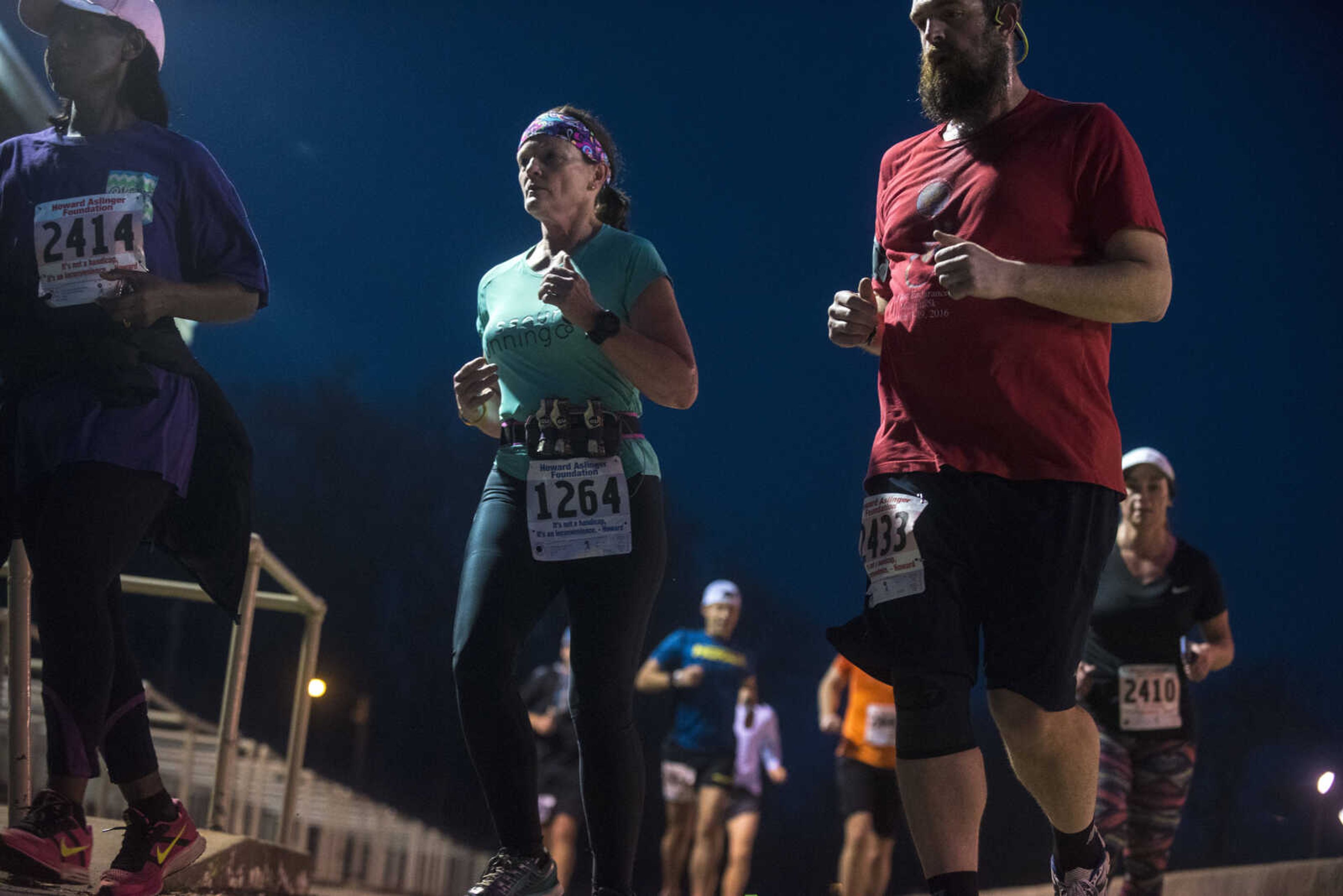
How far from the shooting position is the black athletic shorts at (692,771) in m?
5.77

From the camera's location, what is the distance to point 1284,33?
655cm

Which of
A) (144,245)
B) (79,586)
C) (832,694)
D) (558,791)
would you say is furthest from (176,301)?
(832,694)

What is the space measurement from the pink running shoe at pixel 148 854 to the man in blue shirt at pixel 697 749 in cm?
372

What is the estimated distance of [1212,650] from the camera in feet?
12.4

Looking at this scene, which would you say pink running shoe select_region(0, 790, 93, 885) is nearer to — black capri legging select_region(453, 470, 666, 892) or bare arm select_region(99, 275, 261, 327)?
black capri legging select_region(453, 470, 666, 892)

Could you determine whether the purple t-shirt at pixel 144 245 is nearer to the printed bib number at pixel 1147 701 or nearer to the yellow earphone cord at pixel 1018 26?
the yellow earphone cord at pixel 1018 26

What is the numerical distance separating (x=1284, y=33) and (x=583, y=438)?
6042mm

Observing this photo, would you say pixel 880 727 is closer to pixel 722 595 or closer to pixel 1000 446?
pixel 722 595

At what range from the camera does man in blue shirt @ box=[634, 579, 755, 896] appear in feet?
18.9

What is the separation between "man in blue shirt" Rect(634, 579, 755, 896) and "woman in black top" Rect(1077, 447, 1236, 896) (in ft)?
7.87

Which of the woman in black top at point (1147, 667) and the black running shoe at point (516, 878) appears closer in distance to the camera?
the black running shoe at point (516, 878)

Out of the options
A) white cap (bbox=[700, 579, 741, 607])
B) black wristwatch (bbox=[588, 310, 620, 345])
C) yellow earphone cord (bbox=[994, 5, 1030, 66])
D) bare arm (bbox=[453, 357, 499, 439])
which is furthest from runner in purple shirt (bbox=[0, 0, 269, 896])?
white cap (bbox=[700, 579, 741, 607])

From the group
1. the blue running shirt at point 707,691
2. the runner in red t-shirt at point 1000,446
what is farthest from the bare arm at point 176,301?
the blue running shirt at point 707,691

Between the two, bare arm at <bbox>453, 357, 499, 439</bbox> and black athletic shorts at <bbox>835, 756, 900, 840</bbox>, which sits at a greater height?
bare arm at <bbox>453, 357, 499, 439</bbox>
